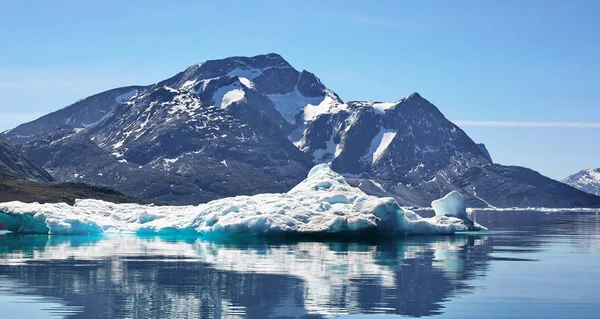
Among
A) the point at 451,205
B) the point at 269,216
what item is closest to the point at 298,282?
the point at 269,216

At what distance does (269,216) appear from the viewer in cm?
10094

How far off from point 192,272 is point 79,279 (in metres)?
9.00

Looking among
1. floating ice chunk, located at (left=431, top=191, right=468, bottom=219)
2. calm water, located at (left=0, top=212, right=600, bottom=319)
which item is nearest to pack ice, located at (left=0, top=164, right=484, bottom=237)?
floating ice chunk, located at (left=431, top=191, right=468, bottom=219)

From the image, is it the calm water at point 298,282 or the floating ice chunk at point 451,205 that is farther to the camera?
the floating ice chunk at point 451,205

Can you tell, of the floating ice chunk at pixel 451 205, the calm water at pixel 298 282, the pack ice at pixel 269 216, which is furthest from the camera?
the floating ice chunk at pixel 451 205

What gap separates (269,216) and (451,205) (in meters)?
42.3

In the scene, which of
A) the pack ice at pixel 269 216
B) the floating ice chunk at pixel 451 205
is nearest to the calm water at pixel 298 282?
the pack ice at pixel 269 216

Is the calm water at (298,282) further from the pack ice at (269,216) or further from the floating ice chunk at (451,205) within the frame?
the floating ice chunk at (451,205)

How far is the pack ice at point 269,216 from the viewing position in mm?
100875

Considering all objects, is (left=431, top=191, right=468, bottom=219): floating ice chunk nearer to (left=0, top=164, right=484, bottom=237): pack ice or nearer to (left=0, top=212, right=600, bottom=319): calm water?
(left=0, top=164, right=484, bottom=237): pack ice

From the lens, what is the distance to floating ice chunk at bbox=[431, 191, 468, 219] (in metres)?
131

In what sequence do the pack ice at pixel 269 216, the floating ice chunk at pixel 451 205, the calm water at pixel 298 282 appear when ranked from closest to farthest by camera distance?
the calm water at pixel 298 282
the pack ice at pixel 269 216
the floating ice chunk at pixel 451 205

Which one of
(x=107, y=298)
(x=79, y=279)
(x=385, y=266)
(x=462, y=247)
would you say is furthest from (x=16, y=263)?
(x=462, y=247)

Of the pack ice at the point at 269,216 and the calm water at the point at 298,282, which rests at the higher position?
the pack ice at the point at 269,216
